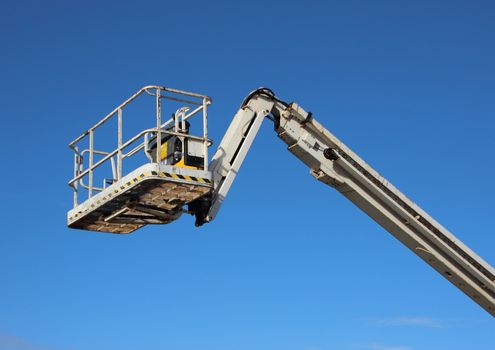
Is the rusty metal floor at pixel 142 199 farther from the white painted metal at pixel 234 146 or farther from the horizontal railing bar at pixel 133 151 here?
the horizontal railing bar at pixel 133 151

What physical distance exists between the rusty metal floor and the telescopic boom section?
59cm

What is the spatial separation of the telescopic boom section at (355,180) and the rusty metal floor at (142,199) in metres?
0.59

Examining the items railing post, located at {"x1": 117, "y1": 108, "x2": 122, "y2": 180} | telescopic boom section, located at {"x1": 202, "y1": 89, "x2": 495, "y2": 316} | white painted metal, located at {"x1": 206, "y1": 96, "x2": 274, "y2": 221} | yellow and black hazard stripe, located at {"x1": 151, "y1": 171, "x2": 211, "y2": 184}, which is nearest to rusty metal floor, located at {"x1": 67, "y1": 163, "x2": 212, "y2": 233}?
yellow and black hazard stripe, located at {"x1": 151, "y1": 171, "x2": 211, "y2": 184}

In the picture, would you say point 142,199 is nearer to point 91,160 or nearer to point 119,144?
point 119,144

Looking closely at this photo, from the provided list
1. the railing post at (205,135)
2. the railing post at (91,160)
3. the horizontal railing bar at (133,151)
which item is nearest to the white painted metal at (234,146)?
the railing post at (205,135)

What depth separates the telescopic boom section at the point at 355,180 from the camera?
1280 cm

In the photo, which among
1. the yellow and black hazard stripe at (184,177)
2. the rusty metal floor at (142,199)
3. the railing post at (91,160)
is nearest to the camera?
the yellow and black hazard stripe at (184,177)

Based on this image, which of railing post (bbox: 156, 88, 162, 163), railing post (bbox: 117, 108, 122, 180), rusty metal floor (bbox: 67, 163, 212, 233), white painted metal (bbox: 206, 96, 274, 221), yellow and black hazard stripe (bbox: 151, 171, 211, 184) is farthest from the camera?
white painted metal (bbox: 206, 96, 274, 221)

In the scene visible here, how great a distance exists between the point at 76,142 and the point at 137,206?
2345 mm

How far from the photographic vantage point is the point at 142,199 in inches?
476

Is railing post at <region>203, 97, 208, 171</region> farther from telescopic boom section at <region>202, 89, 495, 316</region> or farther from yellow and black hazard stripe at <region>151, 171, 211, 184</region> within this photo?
telescopic boom section at <region>202, 89, 495, 316</region>

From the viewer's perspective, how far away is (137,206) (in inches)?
481

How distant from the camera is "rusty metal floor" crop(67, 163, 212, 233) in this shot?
1145 centimetres

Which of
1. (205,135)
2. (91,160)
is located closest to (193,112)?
(205,135)
